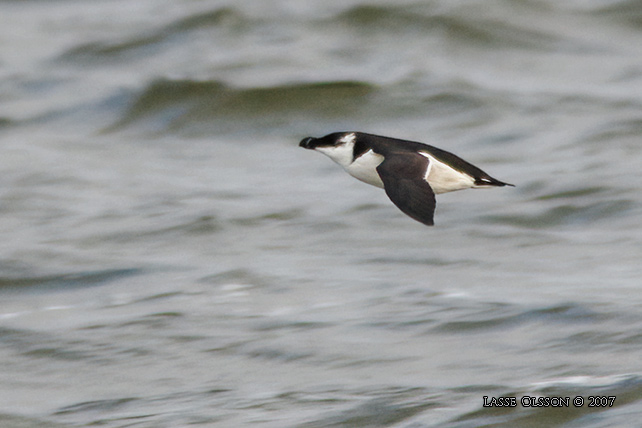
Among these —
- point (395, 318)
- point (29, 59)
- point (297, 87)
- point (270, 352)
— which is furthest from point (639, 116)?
point (29, 59)

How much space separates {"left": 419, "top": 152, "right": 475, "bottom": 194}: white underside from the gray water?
1.18 m

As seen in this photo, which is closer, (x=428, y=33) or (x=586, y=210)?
(x=586, y=210)

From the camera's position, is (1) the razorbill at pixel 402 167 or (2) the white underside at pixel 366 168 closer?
(1) the razorbill at pixel 402 167

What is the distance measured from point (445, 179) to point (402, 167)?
10.0 inches

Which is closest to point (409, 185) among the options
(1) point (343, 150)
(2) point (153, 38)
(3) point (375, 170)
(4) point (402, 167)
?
(4) point (402, 167)

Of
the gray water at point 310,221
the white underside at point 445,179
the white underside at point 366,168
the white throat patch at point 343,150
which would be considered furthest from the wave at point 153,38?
the white underside at point 445,179

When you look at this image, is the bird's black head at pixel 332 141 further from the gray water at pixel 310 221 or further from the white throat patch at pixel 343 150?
the gray water at pixel 310 221

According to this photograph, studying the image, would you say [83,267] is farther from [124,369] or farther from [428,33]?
[428,33]

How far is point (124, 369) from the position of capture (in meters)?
6.65

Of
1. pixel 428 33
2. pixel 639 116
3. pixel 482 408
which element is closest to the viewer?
pixel 482 408

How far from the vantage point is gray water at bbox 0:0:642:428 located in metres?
6.14

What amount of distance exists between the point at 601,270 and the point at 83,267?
3.94 m

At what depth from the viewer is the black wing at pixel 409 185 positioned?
15.0 feet

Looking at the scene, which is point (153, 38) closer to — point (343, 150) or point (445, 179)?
point (343, 150)
